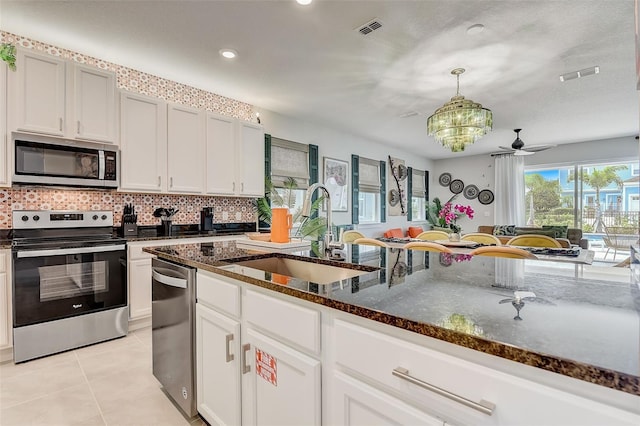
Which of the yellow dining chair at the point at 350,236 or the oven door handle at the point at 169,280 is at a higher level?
the yellow dining chair at the point at 350,236

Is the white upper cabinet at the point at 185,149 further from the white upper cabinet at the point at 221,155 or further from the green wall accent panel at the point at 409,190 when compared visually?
the green wall accent panel at the point at 409,190

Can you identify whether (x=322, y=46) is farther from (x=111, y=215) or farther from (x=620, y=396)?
(x=620, y=396)

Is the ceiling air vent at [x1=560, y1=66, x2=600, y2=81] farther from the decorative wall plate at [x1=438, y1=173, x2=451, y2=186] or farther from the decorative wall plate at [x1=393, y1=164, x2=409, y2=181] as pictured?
the decorative wall plate at [x1=438, y1=173, x2=451, y2=186]

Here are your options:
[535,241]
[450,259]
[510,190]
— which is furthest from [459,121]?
[510,190]

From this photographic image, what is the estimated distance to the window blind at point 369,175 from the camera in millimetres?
6411

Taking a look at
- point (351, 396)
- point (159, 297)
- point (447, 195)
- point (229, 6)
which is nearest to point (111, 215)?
point (159, 297)

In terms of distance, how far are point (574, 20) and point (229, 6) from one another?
2.61 metres

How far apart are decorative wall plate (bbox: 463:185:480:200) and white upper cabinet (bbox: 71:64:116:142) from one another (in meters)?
7.88

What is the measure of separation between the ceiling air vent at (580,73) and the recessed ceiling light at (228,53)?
3.41 meters

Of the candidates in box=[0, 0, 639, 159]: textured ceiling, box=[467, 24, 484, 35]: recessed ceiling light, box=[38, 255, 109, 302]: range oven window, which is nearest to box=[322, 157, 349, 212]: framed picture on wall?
box=[0, 0, 639, 159]: textured ceiling

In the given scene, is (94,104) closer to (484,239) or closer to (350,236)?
(350,236)

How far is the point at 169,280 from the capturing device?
1693 mm

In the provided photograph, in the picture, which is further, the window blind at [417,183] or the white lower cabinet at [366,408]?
the window blind at [417,183]

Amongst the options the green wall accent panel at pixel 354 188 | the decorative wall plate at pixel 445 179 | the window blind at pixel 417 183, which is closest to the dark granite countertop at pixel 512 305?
the green wall accent panel at pixel 354 188
